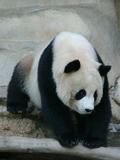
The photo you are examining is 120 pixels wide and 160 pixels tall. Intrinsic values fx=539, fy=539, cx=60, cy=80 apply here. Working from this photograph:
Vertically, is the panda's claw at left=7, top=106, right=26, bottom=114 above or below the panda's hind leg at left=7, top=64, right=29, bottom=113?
below

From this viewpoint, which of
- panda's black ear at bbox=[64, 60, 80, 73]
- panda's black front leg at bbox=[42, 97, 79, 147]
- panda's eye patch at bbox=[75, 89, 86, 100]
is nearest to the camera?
panda's black ear at bbox=[64, 60, 80, 73]

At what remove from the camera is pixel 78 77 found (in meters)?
5.32

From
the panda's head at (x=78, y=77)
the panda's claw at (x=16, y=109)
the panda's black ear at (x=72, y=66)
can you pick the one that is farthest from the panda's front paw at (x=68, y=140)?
the panda's claw at (x=16, y=109)

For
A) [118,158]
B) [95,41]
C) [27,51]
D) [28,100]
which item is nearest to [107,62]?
[95,41]

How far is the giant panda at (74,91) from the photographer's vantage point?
5320 millimetres

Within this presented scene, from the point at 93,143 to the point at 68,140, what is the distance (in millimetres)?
253

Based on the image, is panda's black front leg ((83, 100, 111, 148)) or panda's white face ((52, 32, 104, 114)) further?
panda's black front leg ((83, 100, 111, 148))

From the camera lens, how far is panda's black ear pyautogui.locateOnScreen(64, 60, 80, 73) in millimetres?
5227

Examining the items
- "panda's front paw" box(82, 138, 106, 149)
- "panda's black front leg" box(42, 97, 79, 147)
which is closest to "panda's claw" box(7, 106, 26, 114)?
"panda's black front leg" box(42, 97, 79, 147)

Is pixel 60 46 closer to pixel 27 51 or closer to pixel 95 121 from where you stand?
pixel 95 121

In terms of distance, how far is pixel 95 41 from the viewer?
7789 mm

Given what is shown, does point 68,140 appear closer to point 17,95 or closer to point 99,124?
point 99,124

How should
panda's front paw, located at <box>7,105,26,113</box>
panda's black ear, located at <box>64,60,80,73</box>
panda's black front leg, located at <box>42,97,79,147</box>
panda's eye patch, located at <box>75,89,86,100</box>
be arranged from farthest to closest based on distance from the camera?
panda's front paw, located at <box>7,105,26,113</box> < panda's black front leg, located at <box>42,97,79,147</box> < panda's eye patch, located at <box>75,89,86,100</box> < panda's black ear, located at <box>64,60,80,73</box>

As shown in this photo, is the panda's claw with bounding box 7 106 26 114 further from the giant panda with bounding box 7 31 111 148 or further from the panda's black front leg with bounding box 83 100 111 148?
the panda's black front leg with bounding box 83 100 111 148
